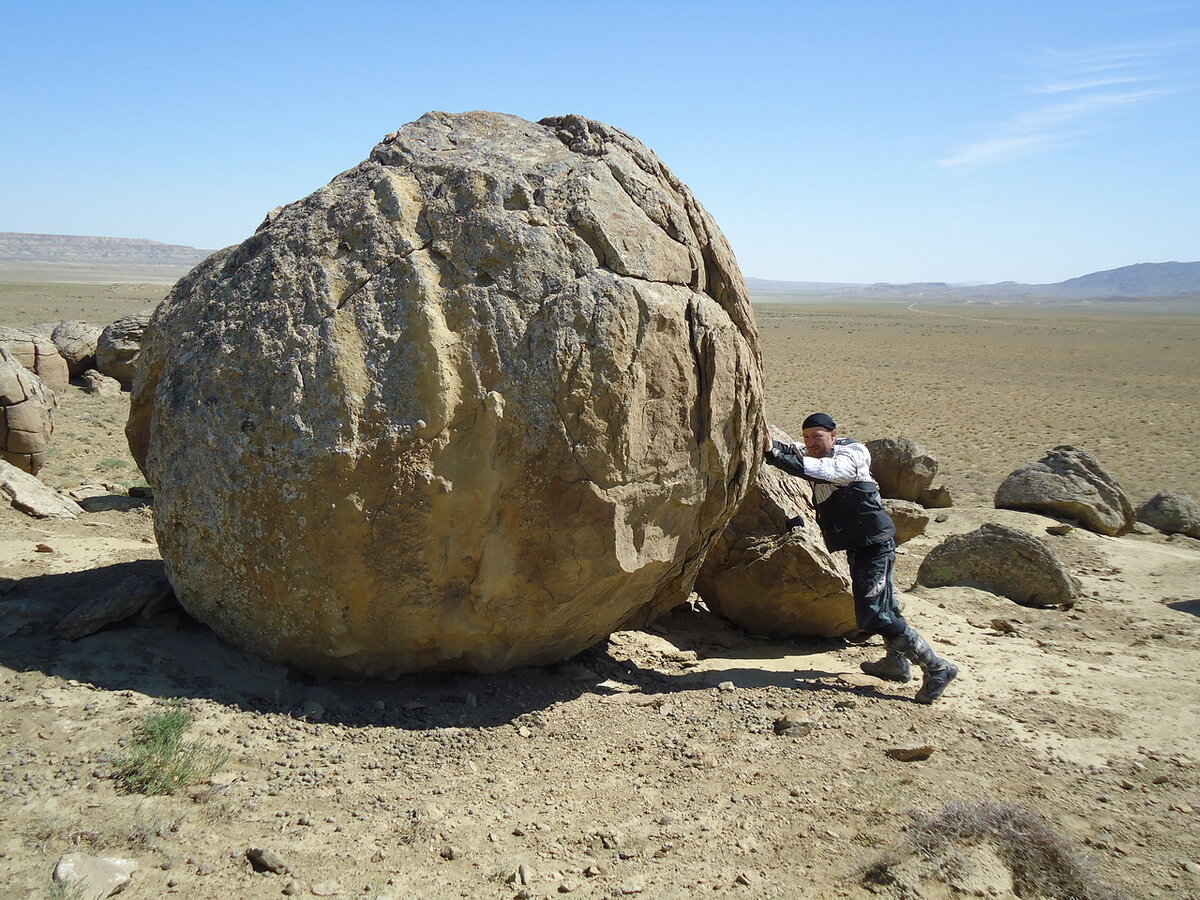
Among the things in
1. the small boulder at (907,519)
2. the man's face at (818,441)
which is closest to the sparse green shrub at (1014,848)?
the man's face at (818,441)

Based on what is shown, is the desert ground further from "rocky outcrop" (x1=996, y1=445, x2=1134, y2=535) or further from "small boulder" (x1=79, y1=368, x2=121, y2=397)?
"small boulder" (x1=79, y1=368, x2=121, y2=397)

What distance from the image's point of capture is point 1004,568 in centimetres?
713

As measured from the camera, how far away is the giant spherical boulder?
158 inches

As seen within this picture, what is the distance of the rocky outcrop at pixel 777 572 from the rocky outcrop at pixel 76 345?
39.1 feet

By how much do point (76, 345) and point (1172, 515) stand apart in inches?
577

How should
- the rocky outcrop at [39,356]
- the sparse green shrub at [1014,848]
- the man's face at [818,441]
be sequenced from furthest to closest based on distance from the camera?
the rocky outcrop at [39,356] < the man's face at [818,441] < the sparse green shrub at [1014,848]

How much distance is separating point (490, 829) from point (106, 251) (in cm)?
22262

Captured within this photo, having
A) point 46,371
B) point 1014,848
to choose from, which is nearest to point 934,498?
point 1014,848

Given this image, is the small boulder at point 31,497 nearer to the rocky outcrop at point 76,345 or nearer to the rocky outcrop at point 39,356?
the rocky outcrop at point 39,356

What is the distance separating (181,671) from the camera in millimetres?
4293

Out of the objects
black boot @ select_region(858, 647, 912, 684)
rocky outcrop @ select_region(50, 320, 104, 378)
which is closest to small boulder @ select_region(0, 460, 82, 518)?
black boot @ select_region(858, 647, 912, 684)

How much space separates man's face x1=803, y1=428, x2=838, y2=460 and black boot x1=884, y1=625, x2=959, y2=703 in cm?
104

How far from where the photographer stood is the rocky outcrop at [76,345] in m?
14.2

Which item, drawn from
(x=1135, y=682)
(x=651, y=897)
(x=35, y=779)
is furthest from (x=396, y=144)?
(x=1135, y=682)
